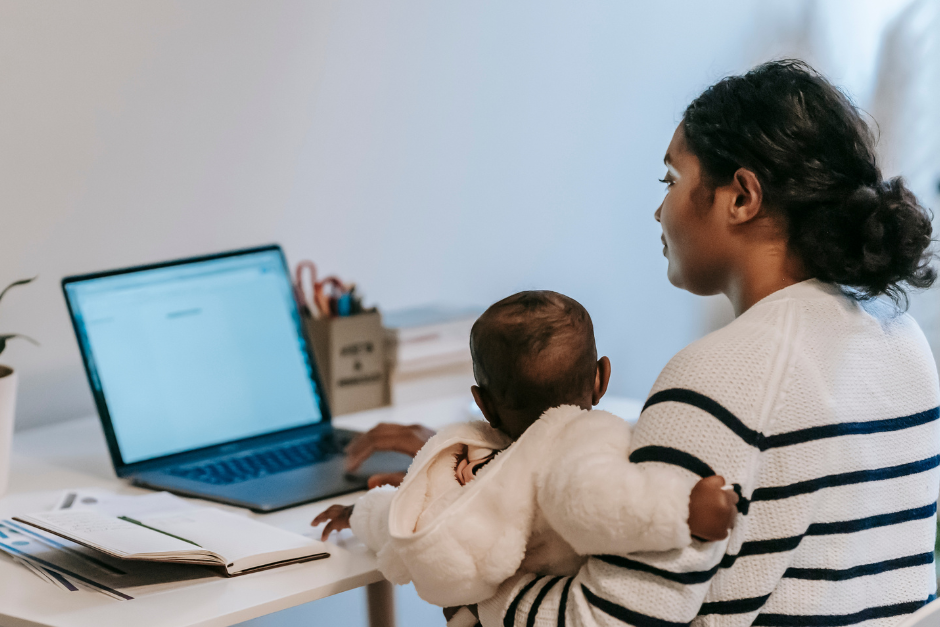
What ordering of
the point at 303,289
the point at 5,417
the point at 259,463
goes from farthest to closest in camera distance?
1. the point at 303,289
2. the point at 259,463
3. the point at 5,417

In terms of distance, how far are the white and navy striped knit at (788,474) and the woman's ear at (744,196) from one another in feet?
0.28

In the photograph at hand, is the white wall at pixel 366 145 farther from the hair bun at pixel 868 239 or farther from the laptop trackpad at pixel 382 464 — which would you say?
the hair bun at pixel 868 239

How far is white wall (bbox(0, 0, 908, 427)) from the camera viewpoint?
1.59 metres

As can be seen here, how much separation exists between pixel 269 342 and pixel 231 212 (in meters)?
0.37

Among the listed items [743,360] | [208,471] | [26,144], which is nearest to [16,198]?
[26,144]

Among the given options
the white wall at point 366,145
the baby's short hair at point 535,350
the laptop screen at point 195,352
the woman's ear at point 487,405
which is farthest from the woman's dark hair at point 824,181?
the white wall at point 366,145

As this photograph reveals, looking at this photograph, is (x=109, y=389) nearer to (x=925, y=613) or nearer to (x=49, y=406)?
(x=49, y=406)

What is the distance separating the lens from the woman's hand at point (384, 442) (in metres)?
1.28

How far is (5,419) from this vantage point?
127 centimetres

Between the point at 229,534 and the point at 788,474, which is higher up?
the point at 788,474

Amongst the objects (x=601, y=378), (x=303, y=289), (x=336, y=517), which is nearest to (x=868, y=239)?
(x=601, y=378)

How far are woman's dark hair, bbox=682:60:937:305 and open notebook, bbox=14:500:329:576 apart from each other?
0.60m

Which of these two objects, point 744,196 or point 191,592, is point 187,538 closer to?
point 191,592

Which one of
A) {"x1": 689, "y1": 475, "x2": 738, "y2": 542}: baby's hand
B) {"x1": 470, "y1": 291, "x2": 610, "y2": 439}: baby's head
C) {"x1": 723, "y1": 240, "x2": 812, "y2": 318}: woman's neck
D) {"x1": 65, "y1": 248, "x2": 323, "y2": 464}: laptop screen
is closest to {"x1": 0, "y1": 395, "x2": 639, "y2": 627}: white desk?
{"x1": 65, "y1": 248, "x2": 323, "y2": 464}: laptop screen
